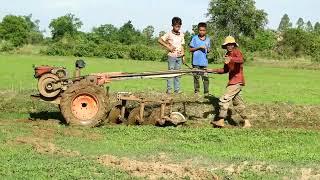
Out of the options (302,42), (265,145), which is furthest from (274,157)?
(302,42)

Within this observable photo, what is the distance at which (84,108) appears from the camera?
466 inches

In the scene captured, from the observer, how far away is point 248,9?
67625mm

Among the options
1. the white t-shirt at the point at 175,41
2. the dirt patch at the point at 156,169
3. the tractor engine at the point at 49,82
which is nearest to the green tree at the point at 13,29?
the white t-shirt at the point at 175,41

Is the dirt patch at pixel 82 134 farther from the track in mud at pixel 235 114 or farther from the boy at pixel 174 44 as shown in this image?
the boy at pixel 174 44

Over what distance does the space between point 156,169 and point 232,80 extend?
490 centimetres

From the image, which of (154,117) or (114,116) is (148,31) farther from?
(154,117)

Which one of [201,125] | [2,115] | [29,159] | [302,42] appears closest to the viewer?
[29,159]

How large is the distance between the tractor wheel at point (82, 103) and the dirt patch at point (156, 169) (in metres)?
3.63

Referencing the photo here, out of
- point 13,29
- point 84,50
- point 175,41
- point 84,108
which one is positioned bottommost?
point 84,108

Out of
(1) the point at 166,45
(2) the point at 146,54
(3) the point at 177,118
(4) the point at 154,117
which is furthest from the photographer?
(2) the point at 146,54

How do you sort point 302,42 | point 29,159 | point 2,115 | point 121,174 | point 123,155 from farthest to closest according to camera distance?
1. point 302,42
2. point 2,115
3. point 123,155
4. point 29,159
5. point 121,174

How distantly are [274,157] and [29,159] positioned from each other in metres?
3.78

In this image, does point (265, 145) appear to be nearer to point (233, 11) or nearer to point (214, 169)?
point (214, 169)

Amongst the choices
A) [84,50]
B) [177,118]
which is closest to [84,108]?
[177,118]
